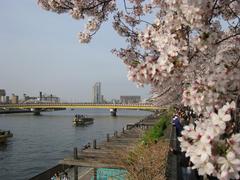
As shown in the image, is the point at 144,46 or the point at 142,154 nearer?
the point at 144,46

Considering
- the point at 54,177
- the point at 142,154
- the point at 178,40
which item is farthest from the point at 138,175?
the point at 54,177

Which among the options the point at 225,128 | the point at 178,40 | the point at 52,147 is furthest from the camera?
the point at 52,147

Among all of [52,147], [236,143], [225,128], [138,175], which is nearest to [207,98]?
[225,128]

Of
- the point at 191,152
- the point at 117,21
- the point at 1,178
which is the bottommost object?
the point at 1,178

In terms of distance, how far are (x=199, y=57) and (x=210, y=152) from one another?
4.91 feet

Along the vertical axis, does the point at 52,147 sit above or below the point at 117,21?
below

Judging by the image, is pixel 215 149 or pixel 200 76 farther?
pixel 200 76

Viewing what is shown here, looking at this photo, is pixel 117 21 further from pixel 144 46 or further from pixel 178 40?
pixel 178 40

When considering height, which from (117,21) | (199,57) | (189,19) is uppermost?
(117,21)

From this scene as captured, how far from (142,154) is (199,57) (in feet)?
19.3

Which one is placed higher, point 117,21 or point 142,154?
point 117,21

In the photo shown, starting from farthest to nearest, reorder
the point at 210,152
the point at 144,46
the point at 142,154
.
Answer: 1. the point at 142,154
2. the point at 144,46
3. the point at 210,152

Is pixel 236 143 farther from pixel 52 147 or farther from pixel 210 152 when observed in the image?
pixel 52 147

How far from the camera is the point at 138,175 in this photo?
8453mm
